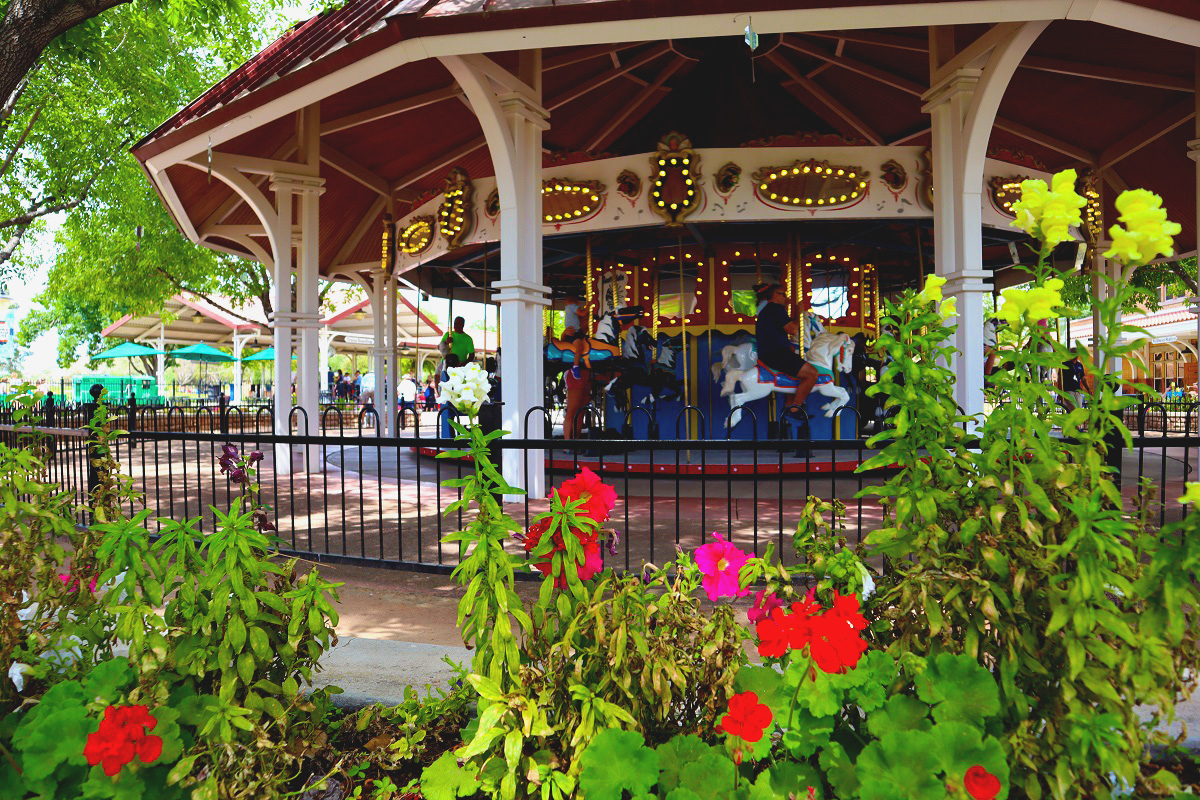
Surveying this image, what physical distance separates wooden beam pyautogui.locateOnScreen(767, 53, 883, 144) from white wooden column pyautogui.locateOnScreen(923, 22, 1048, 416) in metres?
3.14

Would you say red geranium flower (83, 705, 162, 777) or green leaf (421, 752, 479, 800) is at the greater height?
red geranium flower (83, 705, 162, 777)

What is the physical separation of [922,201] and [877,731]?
856 cm

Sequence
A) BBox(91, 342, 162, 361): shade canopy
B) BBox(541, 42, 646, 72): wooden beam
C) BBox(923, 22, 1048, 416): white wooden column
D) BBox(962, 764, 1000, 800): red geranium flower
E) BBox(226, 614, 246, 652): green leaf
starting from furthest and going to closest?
BBox(91, 342, 162, 361): shade canopy
BBox(541, 42, 646, 72): wooden beam
BBox(923, 22, 1048, 416): white wooden column
BBox(226, 614, 246, 652): green leaf
BBox(962, 764, 1000, 800): red geranium flower

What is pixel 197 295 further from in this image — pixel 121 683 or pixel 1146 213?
pixel 1146 213

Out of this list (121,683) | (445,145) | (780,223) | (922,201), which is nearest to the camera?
(121,683)

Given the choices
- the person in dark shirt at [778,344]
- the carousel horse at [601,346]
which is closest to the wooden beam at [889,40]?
the person in dark shirt at [778,344]

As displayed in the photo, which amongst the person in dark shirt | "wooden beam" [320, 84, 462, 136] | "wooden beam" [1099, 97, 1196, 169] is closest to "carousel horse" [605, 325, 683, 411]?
the person in dark shirt

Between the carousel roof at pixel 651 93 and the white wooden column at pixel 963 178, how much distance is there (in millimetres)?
766

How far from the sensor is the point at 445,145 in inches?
474

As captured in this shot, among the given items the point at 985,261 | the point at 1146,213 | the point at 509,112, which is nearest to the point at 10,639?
the point at 1146,213


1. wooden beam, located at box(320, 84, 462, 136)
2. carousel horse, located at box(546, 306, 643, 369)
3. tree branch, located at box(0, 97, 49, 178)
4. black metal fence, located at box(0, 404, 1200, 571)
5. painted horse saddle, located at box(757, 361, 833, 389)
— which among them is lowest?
black metal fence, located at box(0, 404, 1200, 571)

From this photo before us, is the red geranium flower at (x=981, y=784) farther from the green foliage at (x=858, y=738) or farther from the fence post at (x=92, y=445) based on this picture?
the fence post at (x=92, y=445)

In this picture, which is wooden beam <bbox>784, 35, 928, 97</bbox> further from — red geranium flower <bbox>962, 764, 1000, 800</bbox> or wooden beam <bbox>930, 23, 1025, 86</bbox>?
red geranium flower <bbox>962, 764, 1000, 800</bbox>

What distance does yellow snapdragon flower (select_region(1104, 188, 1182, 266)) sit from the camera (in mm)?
1540
